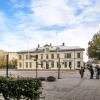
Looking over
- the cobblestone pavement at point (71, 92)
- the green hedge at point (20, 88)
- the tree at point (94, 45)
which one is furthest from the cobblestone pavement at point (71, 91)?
the tree at point (94, 45)

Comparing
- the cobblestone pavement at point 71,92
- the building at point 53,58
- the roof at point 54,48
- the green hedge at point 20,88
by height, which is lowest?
the cobblestone pavement at point 71,92

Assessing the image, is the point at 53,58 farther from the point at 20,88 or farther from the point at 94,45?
the point at 20,88

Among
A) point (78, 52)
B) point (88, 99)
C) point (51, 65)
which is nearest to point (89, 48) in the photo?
point (78, 52)

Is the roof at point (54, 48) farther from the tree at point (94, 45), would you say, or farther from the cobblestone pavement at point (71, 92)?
the cobblestone pavement at point (71, 92)

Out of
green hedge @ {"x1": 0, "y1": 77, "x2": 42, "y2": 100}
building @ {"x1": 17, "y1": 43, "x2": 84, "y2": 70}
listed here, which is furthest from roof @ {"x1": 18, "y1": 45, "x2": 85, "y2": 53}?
green hedge @ {"x1": 0, "y1": 77, "x2": 42, "y2": 100}

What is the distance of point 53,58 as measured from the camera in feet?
453

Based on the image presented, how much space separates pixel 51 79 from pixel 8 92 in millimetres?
23870

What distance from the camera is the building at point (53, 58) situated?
130 meters

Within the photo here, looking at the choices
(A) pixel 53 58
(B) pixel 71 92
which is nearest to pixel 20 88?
(B) pixel 71 92

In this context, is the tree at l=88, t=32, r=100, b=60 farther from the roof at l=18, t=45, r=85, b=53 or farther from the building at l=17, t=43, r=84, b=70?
the roof at l=18, t=45, r=85, b=53

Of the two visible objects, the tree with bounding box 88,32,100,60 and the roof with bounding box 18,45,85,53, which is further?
the roof with bounding box 18,45,85,53

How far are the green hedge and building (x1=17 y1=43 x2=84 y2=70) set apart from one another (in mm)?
111339

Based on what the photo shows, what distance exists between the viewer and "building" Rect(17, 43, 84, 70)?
426 ft

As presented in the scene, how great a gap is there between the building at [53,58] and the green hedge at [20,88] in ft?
365
